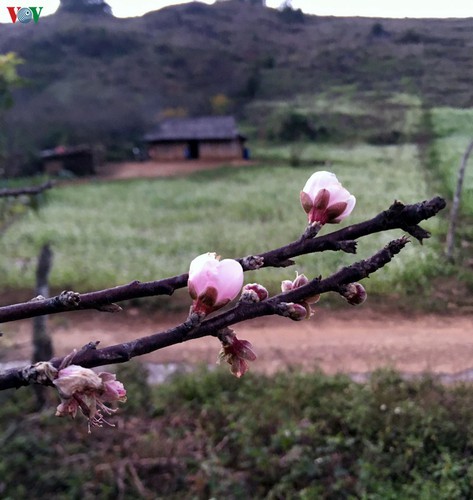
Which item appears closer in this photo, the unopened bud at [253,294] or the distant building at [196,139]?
the unopened bud at [253,294]

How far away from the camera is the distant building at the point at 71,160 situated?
1120cm

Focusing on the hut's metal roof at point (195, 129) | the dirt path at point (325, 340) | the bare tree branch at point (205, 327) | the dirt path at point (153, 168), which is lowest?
the dirt path at point (325, 340)

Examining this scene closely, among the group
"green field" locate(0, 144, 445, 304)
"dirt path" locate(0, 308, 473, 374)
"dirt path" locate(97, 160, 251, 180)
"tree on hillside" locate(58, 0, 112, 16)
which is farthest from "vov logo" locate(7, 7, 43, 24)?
"dirt path" locate(97, 160, 251, 180)

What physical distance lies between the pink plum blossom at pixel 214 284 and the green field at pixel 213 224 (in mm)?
2871

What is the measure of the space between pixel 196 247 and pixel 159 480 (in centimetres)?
382

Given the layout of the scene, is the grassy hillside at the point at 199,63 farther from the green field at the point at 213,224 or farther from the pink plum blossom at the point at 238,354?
the pink plum blossom at the point at 238,354

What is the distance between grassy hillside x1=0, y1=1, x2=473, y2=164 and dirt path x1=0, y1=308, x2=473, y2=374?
5.15 ft

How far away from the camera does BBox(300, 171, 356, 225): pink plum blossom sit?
1.91ft

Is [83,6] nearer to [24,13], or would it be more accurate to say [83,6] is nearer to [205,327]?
[24,13]

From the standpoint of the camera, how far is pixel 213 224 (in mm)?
7406

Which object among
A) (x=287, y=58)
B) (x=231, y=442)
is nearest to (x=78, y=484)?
(x=231, y=442)

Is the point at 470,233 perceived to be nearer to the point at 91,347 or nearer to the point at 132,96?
the point at 91,347

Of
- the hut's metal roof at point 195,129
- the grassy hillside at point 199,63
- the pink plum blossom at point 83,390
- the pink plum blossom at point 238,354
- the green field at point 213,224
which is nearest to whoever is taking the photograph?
the pink plum blossom at point 83,390

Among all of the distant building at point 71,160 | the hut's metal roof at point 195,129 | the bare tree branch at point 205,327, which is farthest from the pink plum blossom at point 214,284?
the hut's metal roof at point 195,129
